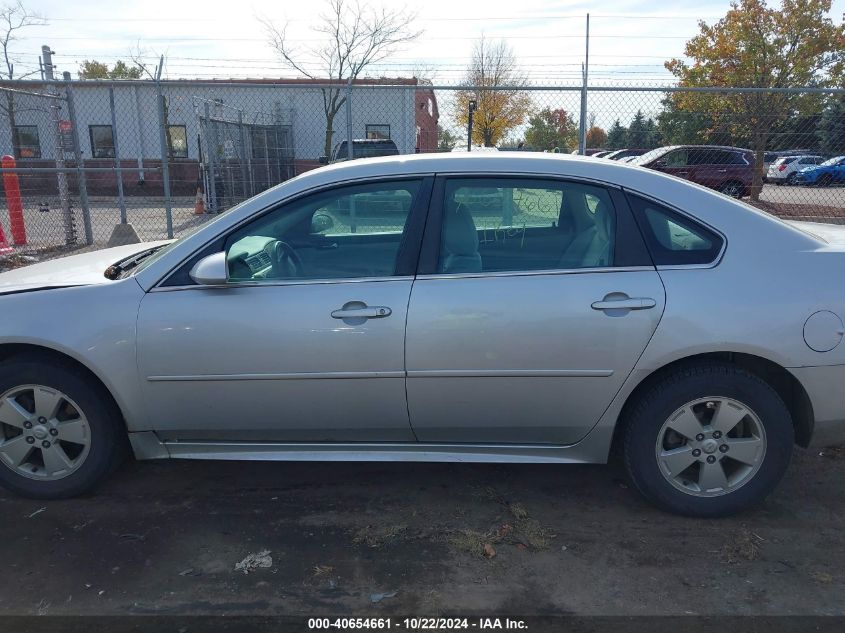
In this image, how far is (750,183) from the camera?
10.3 meters

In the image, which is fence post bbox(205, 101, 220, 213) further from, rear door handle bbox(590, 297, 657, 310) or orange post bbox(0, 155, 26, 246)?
rear door handle bbox(590, 297, 657, 310)

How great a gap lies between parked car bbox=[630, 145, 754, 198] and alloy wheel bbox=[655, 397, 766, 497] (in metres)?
6.51

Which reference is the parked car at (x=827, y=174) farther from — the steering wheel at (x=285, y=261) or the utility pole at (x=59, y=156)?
the utility pole at (x=59, y=156)

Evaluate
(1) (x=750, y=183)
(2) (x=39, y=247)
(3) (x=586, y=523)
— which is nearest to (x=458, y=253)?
(3) (x=586, y=523)

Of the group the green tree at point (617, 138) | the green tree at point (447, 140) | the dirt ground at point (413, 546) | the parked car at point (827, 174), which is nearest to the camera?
the dirt ground at point (413, 546)

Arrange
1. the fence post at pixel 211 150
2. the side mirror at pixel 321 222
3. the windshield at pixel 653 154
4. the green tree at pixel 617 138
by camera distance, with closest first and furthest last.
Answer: the side mirror at pixel 321 222
the windshield at pixel 653 154
the green tree at pixel 617 138
the fence post at pixel 211 150

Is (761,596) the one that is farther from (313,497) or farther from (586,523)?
(313,497)

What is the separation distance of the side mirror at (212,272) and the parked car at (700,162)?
725 cm

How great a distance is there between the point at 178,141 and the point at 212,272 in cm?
2362

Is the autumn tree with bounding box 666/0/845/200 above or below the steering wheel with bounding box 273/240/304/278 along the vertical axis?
above

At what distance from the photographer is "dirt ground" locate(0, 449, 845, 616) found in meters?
2.82

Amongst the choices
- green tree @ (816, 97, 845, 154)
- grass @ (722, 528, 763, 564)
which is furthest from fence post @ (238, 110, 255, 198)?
grass @ (722, 528, 763, 564)

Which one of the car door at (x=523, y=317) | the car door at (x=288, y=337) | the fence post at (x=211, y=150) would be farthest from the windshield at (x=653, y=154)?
the fence post at (x=211, y=150)

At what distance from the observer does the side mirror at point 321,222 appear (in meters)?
3.55
